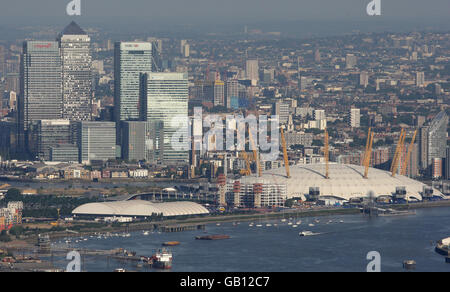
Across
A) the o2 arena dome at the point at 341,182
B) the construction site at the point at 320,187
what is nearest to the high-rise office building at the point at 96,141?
the construction site at the point at 320,187

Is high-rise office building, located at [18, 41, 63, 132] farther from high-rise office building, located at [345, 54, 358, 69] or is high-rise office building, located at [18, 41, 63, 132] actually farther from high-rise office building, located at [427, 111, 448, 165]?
high-rise office building, located at [345, 54, 358, 69]

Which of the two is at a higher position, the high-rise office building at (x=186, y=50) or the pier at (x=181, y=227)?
the high-rise office building at (x=186, y=50)

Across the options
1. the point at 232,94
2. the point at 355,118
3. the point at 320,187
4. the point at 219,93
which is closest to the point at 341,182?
the point at 320,187

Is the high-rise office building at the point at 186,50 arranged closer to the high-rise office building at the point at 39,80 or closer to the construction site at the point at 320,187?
the high-rise office building at the point at 39,80

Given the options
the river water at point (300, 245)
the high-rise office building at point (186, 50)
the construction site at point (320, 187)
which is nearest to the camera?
the river water at point (300, 245)

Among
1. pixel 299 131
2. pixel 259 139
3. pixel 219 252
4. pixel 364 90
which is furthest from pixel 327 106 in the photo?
pixel 219 252

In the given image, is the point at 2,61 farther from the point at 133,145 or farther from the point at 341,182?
the point at 341,182

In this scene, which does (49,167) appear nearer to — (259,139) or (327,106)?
(259,139)

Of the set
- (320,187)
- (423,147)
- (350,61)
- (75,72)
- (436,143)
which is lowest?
(320,187)
